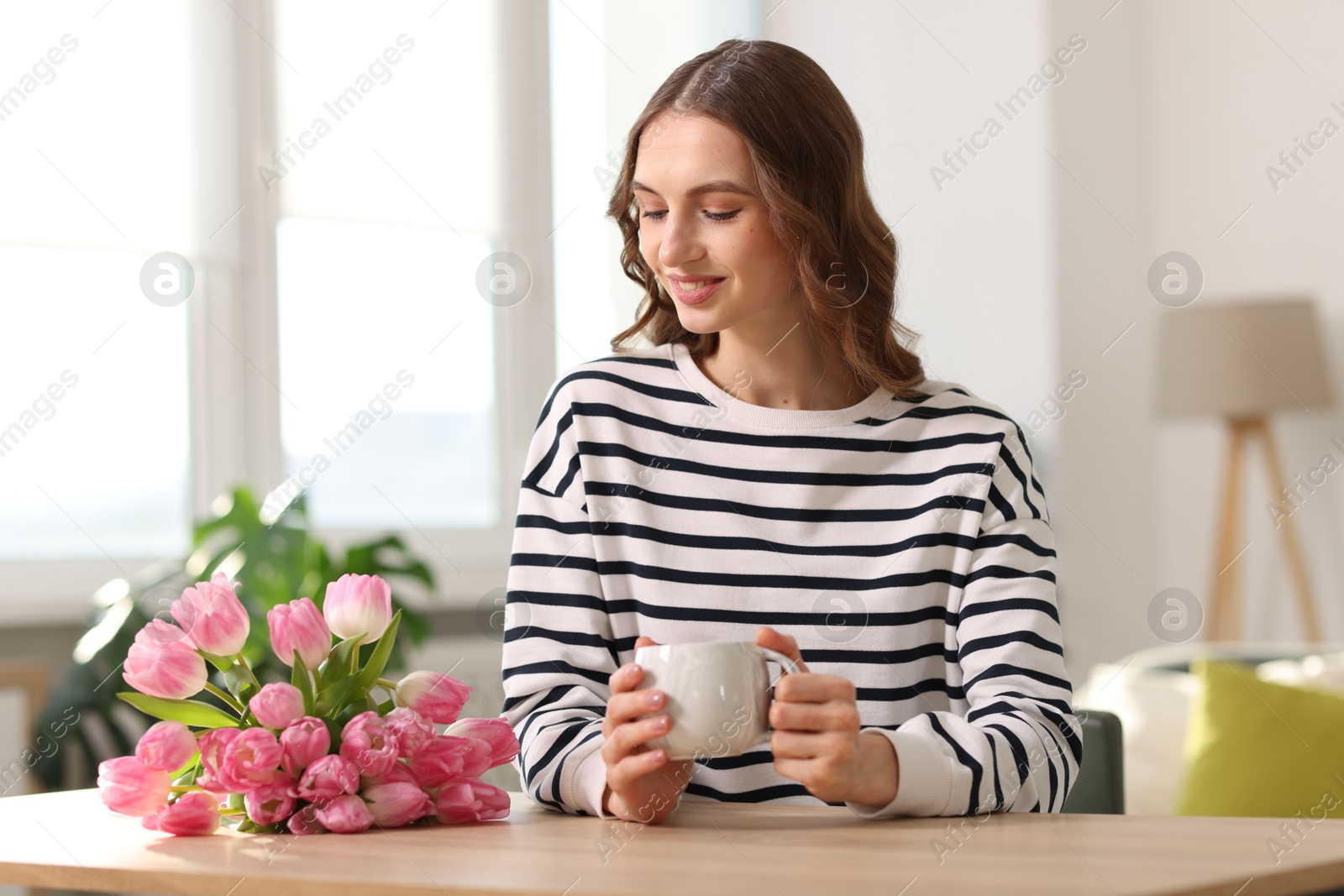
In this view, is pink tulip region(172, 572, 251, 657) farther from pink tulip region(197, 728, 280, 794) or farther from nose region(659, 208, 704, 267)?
nose region(659, 208, 704, 267)

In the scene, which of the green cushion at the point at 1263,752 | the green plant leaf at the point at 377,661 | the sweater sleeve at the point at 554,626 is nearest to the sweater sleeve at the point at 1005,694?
the sweater sleeve at the point at 554,626

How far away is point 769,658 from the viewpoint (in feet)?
3.11

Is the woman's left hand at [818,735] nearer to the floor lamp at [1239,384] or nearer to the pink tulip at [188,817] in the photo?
the pink tulip at [188,817]

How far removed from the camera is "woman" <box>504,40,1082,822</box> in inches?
47.7

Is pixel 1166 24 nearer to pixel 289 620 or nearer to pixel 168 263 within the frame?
pixel 168 263

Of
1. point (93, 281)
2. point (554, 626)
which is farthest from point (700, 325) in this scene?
point (93, 281)

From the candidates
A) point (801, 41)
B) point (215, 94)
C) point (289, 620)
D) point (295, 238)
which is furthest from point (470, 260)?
point (289, 620)

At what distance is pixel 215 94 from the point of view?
3.13 metres

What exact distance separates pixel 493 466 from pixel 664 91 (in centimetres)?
236

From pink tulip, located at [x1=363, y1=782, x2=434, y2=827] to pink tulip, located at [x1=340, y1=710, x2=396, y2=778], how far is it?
0.01 meters

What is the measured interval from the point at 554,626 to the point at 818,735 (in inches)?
14.4

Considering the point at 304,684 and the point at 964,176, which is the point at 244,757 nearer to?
the point at 304,684

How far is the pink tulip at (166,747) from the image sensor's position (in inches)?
36.1

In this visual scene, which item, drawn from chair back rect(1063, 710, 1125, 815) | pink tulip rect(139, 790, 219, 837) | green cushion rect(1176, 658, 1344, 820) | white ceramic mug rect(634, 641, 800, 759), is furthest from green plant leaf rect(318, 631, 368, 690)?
green cushion rect(1176, 658, 1344, 820)
